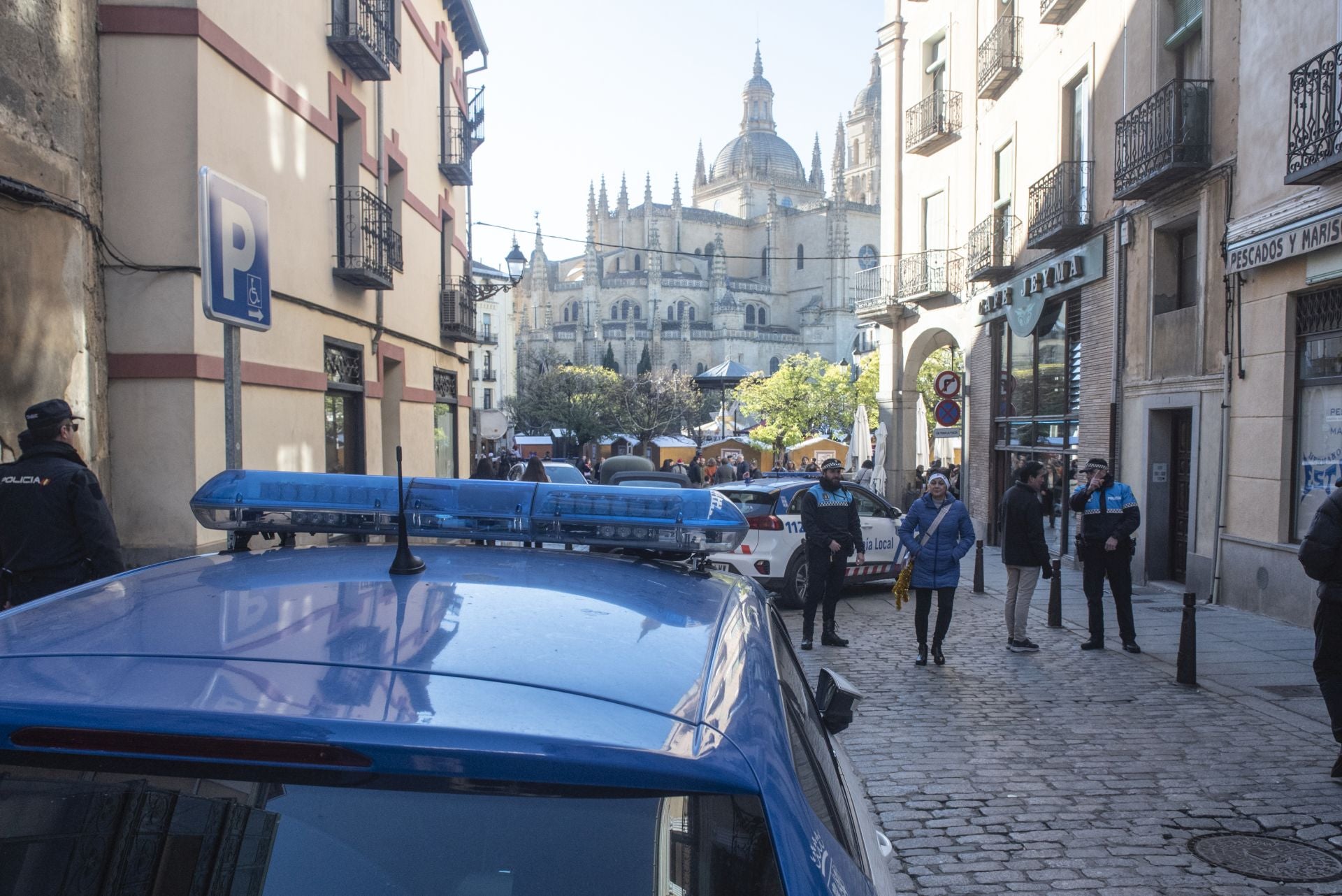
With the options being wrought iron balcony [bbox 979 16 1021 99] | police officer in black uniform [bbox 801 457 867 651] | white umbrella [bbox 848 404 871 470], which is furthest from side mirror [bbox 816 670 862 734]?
white umbrella [bbox 848 404 871 470]

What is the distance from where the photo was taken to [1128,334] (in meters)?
15.1

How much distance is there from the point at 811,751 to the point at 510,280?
2170cm

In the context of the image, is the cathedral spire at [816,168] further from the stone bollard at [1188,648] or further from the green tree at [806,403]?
the stone bollard at [1188,648]

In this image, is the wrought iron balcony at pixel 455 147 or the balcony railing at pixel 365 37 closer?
the balcony railing at pixel 365 37

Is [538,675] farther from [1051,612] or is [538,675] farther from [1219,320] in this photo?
[1219,320]

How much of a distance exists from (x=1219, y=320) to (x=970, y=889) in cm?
1033

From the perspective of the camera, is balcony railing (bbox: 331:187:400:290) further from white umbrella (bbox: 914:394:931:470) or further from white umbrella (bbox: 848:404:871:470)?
white umbrella (bbox: 848:404:871:470)

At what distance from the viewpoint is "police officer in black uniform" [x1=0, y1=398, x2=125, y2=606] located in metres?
5.33

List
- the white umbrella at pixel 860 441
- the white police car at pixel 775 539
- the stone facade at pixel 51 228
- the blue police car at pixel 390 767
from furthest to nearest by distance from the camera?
the white umbrella at pixel 860 441
the white police car at pixel 775 539
the stone facade at pixel 51 228
the blue police car at pixel 390 767

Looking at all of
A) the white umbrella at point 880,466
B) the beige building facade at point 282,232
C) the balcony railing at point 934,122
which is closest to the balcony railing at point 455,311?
the beige building facade at point 282,232

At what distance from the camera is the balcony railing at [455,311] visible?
19.8 metres

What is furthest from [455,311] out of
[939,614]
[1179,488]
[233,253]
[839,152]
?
[839,152]

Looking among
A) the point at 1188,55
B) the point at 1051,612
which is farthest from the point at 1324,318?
the point at 1188,55

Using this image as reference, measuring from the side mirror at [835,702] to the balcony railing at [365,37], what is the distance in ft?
39.5
